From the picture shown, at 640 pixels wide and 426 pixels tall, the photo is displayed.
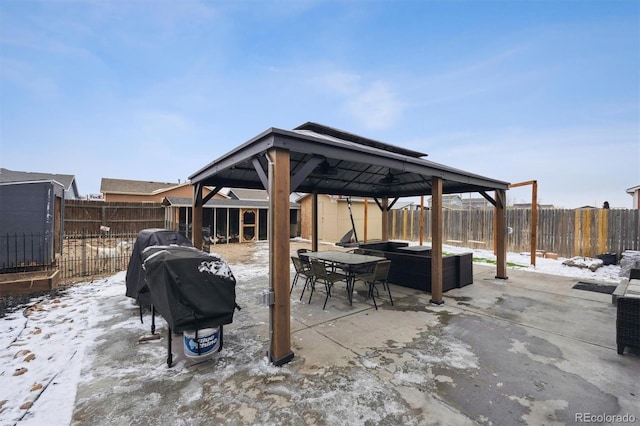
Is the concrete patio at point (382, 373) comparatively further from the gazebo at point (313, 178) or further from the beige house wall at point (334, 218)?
the beige house wall at point (334, 218)

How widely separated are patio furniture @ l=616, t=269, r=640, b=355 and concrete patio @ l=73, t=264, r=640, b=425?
0.17m

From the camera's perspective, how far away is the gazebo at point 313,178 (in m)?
2.92

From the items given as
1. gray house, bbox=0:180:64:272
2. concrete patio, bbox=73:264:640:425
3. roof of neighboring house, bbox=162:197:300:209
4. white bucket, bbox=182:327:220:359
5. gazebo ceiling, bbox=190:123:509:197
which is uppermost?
gazebo ceiling, bbox=190:123:509:197

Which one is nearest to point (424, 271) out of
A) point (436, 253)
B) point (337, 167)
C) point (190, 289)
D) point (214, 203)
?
point (436, 253)

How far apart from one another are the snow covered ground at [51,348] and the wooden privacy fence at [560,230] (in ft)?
36.3

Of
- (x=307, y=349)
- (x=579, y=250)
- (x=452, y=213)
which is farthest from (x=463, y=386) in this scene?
(x=452, y=213)

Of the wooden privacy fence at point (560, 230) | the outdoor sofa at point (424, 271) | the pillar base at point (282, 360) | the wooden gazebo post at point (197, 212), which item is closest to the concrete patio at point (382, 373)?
the pillar base at point (282, 360)

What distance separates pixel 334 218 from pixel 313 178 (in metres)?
9.83

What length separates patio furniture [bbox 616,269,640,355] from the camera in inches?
115

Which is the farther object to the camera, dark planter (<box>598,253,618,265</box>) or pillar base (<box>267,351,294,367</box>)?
Result: dark planter (<box>598,253,618,265</box>)

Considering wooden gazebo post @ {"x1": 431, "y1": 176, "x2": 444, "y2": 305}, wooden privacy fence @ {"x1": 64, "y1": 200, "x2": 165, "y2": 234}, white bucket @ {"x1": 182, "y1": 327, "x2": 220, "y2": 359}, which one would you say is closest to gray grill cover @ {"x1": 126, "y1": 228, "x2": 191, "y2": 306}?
white bucket @ {"x1": 182, "y1": 327, "x2": 220, "y2": 359}

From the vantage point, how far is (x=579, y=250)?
29.1 feet

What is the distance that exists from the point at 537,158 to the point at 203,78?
1801 centimetres

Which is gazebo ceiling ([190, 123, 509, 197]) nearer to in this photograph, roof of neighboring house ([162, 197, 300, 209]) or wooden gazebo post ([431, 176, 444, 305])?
wooden gazebo post ([431, 176, 444, 305])
